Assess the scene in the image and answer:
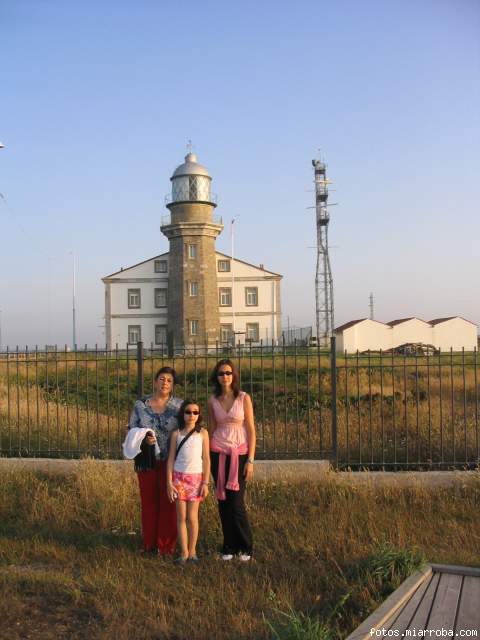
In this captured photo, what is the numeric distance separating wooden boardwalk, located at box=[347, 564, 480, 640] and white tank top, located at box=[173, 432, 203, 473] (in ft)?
5.97

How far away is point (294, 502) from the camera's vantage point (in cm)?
668

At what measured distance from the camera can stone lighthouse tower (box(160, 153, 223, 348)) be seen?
4388cm

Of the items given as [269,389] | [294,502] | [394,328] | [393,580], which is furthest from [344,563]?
[394,328]

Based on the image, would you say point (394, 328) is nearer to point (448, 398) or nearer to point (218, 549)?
point (448, 398)

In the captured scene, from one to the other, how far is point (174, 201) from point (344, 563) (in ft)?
134

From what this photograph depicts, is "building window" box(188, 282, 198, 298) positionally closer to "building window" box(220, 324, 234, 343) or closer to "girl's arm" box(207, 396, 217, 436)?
"building window" box(220, 324, 234, 343)

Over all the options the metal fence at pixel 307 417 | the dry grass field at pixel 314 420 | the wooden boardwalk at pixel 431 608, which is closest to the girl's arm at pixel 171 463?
the wooden boardwalk at pixel 431 608

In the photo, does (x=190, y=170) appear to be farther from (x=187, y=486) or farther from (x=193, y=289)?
(x=187, y=486)

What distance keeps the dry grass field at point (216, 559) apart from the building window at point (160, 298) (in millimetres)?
43297

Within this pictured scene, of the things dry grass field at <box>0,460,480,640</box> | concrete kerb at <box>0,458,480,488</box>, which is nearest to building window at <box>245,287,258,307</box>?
concrete kerb at <box>0,458,480,488</box>

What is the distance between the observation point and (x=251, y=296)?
51.6 meters

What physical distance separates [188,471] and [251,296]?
1837 inches

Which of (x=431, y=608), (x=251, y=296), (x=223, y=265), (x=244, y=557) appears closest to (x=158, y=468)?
(x=244, y=557)

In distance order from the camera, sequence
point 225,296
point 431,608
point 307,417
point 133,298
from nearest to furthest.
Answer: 1. point 431,608
2. point 307,417
3. point 133,298
4. point 225,296
